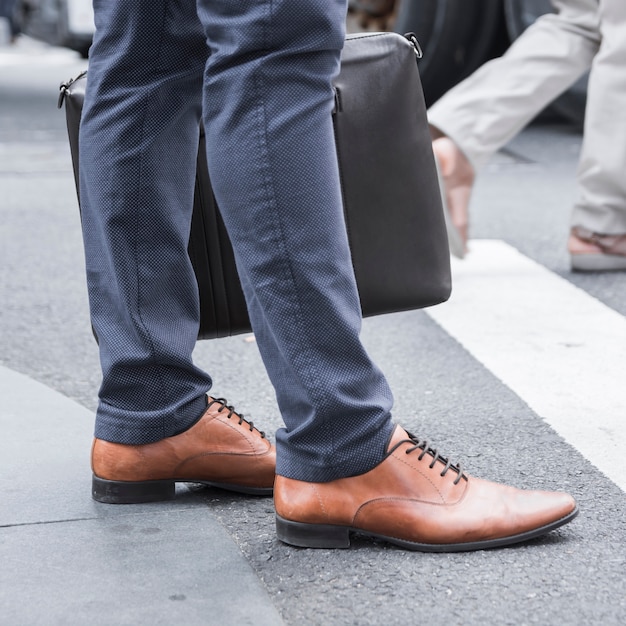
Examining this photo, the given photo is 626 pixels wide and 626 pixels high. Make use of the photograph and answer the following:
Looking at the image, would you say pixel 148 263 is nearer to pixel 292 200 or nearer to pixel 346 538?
pixel 292 200

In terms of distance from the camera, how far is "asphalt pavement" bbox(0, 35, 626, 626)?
58.2 inches

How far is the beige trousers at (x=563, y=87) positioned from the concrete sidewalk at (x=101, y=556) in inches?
66.3

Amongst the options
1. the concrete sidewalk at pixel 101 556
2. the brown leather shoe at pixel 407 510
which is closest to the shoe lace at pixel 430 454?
the brown leather shoe at pixel 407 510

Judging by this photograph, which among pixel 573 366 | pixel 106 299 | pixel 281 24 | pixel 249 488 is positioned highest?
pixel 281 24

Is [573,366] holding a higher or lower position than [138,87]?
lower

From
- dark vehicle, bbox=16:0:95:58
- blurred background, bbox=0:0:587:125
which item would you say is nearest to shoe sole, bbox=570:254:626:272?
blurred background, bbox=0:0:587:125

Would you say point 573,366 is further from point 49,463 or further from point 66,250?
point 66,250

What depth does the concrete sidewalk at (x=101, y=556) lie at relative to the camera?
147cm

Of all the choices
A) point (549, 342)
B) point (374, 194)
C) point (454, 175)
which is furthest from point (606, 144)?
point (374, 194)

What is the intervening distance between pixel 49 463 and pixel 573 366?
1103 mm

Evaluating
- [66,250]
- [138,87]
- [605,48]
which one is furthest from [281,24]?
[66,250]

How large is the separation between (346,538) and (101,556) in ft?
1.03

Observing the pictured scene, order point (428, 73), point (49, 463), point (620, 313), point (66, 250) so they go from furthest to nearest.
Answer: point (428, 73) < point (66, 250) < point (620, 313) < point (49, 463)

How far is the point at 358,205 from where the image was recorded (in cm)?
188
